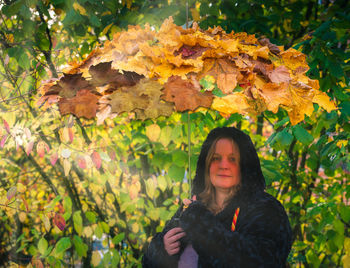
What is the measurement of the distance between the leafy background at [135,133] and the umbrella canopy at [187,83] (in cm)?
Answer: 31

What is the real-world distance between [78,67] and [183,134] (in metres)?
1.03

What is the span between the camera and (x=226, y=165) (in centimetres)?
136

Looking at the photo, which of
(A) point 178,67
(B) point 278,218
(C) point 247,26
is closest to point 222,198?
(B) point 278,218

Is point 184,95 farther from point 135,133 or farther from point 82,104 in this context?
point 135,133

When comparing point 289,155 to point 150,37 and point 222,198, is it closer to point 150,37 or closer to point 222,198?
point 222,198

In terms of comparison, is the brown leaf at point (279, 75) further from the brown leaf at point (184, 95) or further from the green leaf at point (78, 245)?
the green leaf at point (78, 245)

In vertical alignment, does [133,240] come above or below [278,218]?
below

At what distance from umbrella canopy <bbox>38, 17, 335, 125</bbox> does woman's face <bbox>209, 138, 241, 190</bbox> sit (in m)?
0.28

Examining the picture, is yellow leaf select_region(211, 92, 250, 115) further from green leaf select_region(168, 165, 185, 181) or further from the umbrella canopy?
green leaf select_region(168, 165, 185, 181)

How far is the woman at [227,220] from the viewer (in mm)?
1200

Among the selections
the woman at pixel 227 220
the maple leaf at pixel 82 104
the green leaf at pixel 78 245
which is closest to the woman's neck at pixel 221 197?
the woman at pixel 227 220

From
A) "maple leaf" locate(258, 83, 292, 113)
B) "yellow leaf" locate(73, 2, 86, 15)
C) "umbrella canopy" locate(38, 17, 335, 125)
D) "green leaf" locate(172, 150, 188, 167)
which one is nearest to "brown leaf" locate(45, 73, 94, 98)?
"umbrella canopy" locate(38, 17, 335, 125)

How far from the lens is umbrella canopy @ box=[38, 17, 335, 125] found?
1.01 meters

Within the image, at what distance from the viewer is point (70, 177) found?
2467 mm
